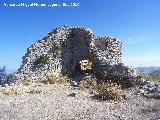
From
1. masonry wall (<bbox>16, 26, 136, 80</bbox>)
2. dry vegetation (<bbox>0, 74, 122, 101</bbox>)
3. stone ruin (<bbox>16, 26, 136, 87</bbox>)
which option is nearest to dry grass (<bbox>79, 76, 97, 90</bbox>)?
dry vegetation (<bbox>0, 74, 122, 101</bbox>)

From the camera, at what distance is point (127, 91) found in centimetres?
1828

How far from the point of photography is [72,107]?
1461 cm

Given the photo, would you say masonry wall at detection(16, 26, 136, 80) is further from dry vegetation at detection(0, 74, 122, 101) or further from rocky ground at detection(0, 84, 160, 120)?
rocky ground at detection(0, 84, 160, 120)

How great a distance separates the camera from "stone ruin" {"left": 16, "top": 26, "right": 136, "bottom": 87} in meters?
20.9

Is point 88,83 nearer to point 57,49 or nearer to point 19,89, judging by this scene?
point 57,49

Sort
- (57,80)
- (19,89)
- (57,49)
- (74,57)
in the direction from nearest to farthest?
(19,89) → (57,80) → (57,49) → (74,57)

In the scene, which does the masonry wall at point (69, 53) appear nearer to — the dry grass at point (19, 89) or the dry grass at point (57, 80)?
the dry grass at point (57, 80)

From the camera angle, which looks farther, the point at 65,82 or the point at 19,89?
the point at 65,82

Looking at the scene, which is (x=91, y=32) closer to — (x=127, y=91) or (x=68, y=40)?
(x=68, y=40)

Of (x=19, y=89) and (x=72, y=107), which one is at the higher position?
(x=19, y=89)

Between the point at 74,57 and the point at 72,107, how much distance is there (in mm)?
9193

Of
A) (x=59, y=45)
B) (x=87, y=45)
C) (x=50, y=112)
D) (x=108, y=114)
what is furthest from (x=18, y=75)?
(x=108, y=114)

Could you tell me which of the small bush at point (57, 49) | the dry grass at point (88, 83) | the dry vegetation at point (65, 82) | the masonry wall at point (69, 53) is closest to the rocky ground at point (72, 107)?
the dry vegetation at point (65, 82)

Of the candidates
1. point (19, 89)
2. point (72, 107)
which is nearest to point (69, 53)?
point (19, 89)
